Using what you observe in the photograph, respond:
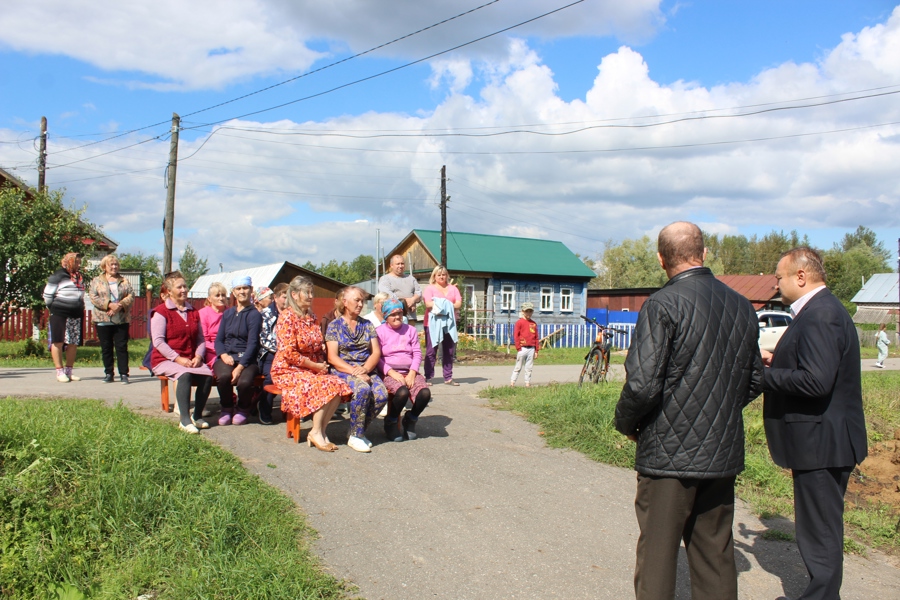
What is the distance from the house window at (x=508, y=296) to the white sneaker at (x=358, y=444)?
111ft

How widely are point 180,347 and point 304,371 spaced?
1.67 metres

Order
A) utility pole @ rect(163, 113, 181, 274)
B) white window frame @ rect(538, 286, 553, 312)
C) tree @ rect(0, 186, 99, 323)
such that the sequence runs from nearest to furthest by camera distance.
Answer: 1. tree @ rect(0, 186, 99, 323)
2. utility pole @ rect(163, 113, 181, 274)
3. white window frame @ rect(538, 286, 553, 312)

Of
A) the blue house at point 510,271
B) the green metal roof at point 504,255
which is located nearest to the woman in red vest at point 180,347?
the blue house at point 510,271

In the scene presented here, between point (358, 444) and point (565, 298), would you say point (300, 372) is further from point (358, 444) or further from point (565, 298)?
point (565, 298)

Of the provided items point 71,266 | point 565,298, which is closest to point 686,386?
point 71,266

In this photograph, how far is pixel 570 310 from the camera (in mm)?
42281

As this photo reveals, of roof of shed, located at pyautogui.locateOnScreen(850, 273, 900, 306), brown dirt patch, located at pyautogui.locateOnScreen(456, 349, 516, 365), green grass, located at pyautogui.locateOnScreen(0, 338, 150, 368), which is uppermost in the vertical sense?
roof of shed, located at pyautogui.locateOnScreen(850, 273, 900, 306)

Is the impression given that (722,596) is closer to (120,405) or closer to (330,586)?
(330,586)

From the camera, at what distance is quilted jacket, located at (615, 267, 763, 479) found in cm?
308

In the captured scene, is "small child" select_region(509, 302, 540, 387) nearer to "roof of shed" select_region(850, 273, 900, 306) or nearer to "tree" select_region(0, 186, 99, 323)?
"tree" select_region(0, 186, 99, 323)

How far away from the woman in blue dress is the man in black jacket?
3.76 metres

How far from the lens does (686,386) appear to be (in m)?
3.11

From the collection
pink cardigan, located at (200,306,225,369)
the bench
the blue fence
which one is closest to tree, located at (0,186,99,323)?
pink cardigan, located at (200,306,225,369)

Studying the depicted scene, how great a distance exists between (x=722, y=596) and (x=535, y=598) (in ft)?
3.35
